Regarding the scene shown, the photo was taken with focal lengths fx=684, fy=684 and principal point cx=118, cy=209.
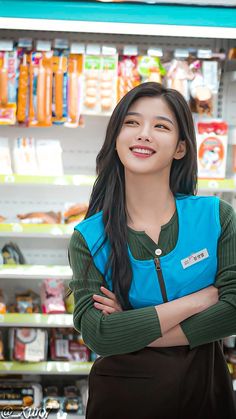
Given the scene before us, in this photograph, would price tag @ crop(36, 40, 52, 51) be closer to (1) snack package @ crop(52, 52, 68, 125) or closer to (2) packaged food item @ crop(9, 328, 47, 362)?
(1) snack package @ crop(52, 52, 68, 125)

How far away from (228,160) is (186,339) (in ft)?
8.77

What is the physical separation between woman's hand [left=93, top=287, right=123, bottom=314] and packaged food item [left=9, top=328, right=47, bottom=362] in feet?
7.82

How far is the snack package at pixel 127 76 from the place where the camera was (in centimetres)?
379

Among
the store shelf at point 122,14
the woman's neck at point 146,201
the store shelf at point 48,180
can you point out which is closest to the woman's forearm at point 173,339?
the woman's neck at point 146,201

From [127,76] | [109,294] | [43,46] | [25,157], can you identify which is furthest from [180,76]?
[109,294]

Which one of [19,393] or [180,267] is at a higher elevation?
[180,267]

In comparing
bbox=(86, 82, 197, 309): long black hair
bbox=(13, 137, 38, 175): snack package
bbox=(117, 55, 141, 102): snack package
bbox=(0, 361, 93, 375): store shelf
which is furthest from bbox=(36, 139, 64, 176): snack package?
bbox=(86, 82, 197, 309): long black hair

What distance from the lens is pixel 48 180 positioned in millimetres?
3713

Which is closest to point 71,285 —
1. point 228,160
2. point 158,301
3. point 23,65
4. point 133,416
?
point 158,301

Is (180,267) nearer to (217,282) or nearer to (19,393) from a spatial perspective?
(217,282)

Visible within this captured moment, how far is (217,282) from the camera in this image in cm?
167

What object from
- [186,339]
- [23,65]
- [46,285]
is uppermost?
[23,65]

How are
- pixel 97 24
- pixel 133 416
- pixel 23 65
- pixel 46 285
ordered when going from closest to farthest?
pixel 133 416 < pixel 97 24 < pixel 23 65 < pixel 46 285

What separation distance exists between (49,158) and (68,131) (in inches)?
14.9
